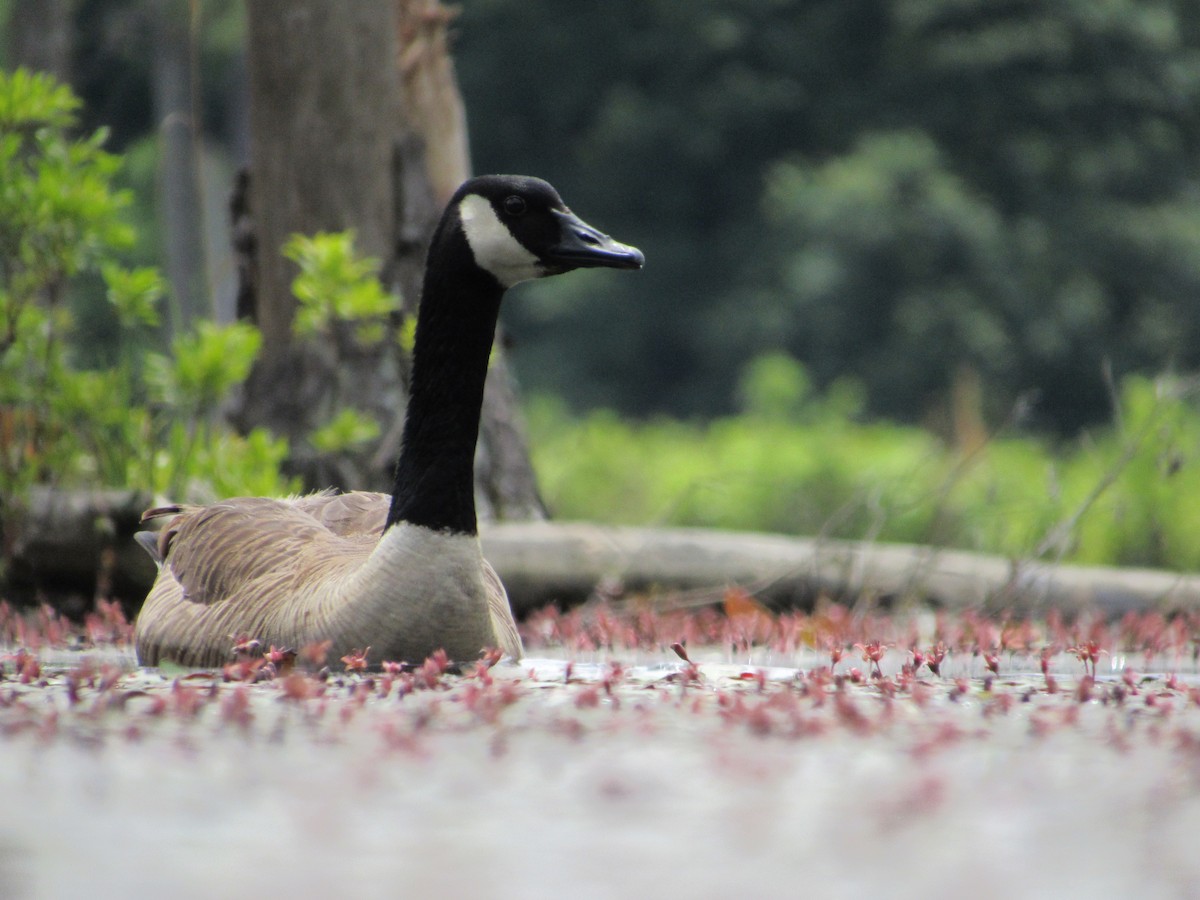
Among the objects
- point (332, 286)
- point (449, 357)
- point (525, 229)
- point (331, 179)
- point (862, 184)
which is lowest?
point (449, 357)

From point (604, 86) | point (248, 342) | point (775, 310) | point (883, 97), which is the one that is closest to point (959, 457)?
point (248, 342)

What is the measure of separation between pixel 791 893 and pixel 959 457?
37.1 ft

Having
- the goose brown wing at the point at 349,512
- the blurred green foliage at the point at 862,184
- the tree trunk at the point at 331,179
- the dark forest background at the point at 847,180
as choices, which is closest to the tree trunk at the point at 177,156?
the dark forest background at the point at 847,180

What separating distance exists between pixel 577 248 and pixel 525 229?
0.54 feet

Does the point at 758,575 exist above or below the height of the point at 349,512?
below

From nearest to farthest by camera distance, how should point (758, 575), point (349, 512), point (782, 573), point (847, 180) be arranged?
point (349, 512)
point (782, 573)
point (758, 575)
point (847, 180)

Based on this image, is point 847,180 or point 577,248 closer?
point 577,248

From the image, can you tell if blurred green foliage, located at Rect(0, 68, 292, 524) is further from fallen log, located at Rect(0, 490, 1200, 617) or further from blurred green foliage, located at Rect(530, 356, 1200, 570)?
blurred green foliage, located at Rect(530, 356, 1200, 570)

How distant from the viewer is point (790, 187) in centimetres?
3125

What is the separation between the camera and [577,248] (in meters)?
4.65

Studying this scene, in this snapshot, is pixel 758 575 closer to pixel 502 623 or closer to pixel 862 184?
pixel 502 623

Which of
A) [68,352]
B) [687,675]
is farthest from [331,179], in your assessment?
[687,675]

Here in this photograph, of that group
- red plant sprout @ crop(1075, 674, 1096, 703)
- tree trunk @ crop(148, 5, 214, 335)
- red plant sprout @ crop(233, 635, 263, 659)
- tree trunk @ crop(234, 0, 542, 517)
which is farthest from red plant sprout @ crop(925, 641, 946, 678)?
tree trunk @ crop(148, 5, 214, 335)

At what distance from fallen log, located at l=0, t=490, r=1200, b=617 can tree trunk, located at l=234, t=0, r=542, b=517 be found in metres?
0.55
